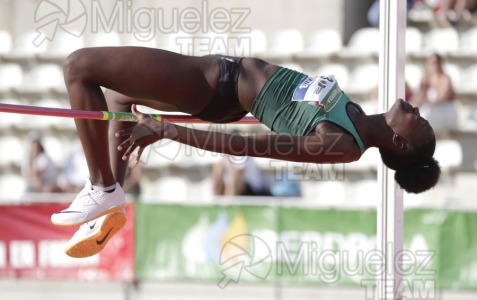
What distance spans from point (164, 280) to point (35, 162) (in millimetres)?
1968

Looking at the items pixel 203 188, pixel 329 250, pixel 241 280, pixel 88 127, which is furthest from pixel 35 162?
pixel 88 127

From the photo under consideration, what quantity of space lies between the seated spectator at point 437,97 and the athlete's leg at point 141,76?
4390 millimetres

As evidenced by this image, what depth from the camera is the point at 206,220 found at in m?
8.74

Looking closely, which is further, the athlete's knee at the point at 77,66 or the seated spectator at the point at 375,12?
the seated spectator at the point at 375,12

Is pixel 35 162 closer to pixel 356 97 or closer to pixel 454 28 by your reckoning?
pixel 356 97

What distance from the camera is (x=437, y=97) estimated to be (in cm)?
907

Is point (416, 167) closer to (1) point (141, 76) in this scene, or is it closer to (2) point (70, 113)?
(1) point (141, 76)

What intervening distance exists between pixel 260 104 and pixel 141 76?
595 millimetres

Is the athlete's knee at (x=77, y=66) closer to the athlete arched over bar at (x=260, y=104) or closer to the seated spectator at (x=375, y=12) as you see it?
the athlete arched over bar at (x=260, y=104)

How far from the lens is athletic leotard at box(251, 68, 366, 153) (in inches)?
192

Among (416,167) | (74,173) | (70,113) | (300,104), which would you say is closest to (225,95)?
(300,104)

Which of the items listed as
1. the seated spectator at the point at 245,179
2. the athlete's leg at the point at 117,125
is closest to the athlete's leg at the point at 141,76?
the athlete's leg at the point at 117,125

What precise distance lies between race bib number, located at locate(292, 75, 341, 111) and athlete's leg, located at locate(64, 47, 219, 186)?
0.43 m

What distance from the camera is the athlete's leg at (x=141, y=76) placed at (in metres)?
4.94
